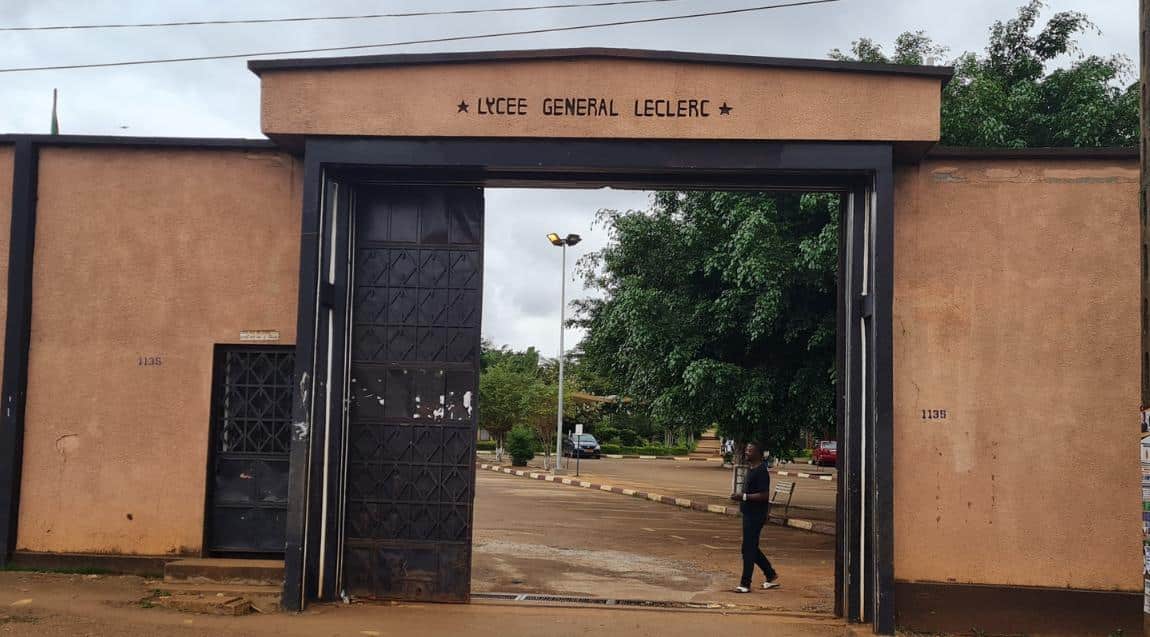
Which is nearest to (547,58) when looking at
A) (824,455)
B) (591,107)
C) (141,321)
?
(591,107)

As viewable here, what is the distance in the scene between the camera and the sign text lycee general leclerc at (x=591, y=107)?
9195mm

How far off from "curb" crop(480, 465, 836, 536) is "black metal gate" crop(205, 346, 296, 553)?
36.7 ft

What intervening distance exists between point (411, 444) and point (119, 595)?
2.79 m

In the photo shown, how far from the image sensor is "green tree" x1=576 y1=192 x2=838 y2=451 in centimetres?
1593

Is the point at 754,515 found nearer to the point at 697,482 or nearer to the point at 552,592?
the point at 552,592

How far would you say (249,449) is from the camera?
393 inches

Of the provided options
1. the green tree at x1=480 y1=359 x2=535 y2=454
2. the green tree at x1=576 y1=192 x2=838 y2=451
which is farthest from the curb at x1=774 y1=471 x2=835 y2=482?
the green tree at x1=576 y1=192 x2=838 y2=451

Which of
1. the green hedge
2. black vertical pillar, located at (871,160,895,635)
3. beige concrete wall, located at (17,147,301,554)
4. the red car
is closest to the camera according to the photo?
black vertical pillar, located at (871,160,895,635)

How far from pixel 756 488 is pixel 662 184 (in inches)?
149

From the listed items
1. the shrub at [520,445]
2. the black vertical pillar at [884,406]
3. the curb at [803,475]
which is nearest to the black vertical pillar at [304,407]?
the black vertical pillar at [884,406]

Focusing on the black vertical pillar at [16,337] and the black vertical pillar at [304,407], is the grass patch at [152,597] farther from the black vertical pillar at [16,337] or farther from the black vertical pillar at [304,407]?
the black vertical pillar at [16,337]

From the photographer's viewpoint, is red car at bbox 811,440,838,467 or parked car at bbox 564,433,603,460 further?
red car at bbox 811,440,838,467

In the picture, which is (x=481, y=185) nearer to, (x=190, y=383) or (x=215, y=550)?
(x=190, y=383)

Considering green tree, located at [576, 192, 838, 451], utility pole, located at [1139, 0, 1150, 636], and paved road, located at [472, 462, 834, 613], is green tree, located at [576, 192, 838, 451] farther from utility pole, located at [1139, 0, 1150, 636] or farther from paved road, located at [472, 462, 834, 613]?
utility pole, located at [1139, 0, 1150, 636]
